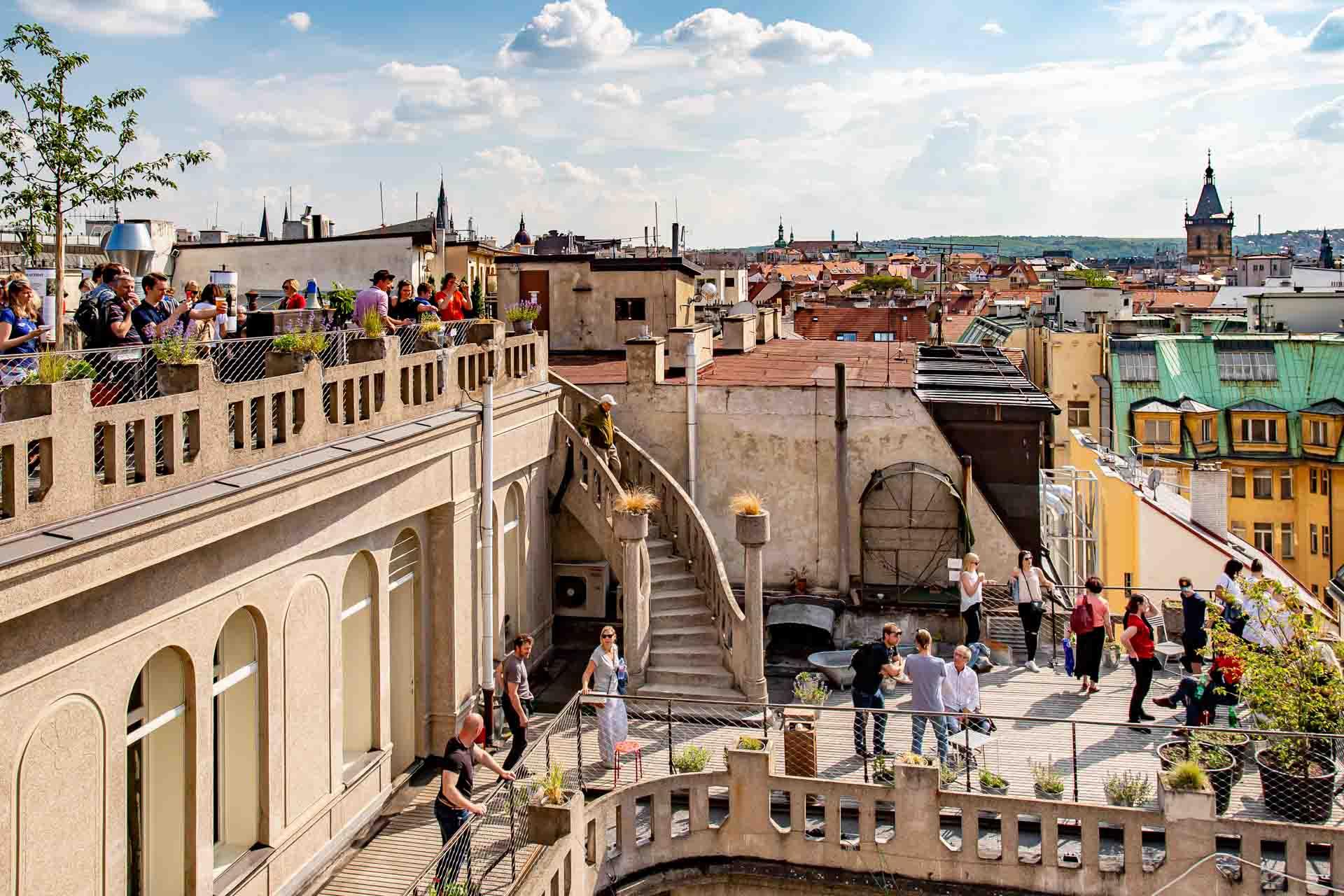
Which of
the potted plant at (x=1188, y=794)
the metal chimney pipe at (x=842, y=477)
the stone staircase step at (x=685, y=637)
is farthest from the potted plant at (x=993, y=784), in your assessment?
the metal chimney pipe at (x=842, y=477)

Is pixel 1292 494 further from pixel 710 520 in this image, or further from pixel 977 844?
pixel 977 844

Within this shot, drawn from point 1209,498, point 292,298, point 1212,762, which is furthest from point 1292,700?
point 1209,498

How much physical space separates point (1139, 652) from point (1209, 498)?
1621cm

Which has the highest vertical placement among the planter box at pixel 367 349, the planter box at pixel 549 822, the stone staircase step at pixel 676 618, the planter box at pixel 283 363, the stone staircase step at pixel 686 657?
the planter box at pixel 367 349

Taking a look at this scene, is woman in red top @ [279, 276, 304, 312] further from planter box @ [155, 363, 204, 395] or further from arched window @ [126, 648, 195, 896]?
arched window @ [126, 648, 195, 896]

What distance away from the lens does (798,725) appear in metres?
15.6

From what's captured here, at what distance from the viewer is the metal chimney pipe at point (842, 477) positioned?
72.8 ft

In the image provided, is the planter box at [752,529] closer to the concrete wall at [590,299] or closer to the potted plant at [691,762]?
the potted plant at [691,762]

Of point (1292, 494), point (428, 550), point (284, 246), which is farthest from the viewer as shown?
point (1292, 494)

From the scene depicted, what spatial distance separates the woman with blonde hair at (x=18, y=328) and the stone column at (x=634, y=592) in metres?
9.01

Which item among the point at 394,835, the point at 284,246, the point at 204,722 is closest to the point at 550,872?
the point at 394,835

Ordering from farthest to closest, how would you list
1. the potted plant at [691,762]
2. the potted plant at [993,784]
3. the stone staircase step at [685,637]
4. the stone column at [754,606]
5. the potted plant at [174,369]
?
1. the stone staircase step at [685,637]
2. the stone column at [754,606]
3. the potted plant at [691,762]
4. the potted plant at [993,784]
5. the potted plant at [174,369]

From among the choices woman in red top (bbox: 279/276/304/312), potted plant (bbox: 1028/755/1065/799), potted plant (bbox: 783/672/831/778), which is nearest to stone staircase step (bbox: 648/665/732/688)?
potted plant (bbox: 783/672/831/778)

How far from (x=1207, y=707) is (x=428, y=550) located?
10493 mm
